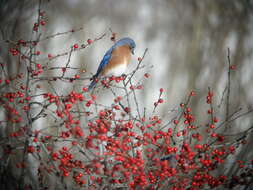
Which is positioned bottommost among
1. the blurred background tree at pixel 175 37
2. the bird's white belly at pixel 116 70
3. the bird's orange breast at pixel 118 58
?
the bird's white belly at pixel 116 70

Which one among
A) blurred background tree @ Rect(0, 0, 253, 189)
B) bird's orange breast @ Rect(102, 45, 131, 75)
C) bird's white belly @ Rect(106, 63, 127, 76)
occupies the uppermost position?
blurred background tree @ Rect(0, 0, 253, 189)

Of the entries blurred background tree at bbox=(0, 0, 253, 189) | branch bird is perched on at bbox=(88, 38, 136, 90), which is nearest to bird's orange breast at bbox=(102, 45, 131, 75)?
branch bird is perched on at bbox=(88, 38, 136, 90)

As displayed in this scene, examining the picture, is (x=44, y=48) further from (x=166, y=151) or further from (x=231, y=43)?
(x=231, y=43)

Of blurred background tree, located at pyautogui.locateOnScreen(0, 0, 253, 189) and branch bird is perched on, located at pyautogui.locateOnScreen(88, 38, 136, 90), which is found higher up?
blurred background tree, located at pyautogui.locateOnScreen(0, 0, 253, 189)

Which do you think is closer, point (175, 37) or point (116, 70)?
point (116, 70)

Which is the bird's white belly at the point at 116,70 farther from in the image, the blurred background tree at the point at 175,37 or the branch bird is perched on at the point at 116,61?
the blurred background tree at the point at 175,37

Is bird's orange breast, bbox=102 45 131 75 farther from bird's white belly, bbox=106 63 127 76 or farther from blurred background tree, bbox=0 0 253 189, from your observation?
blurred background tree, bbox=0 0 253 189

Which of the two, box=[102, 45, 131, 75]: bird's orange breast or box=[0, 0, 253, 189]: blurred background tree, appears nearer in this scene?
box=[102, 45, 131, 75]: bird's orange breast

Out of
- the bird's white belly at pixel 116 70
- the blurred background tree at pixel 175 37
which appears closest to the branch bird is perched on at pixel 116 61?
→ the bird's white belly at pixel 116 70

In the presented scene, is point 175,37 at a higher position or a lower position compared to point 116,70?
higher

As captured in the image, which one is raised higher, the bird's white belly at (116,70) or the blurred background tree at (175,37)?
the blurred background tree at (175,37)

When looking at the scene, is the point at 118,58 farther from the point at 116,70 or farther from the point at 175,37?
the point at 175,37

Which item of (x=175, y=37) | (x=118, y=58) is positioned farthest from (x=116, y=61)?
(x=175, y=37)

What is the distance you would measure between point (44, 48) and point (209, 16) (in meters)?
0.91
